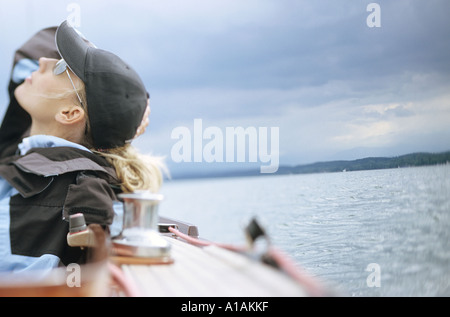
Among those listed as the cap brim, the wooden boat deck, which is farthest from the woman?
the wooden boat deck

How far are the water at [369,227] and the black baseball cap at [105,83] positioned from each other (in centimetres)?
49

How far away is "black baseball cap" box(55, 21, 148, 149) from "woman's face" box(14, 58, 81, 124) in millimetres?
82

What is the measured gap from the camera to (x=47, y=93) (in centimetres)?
141

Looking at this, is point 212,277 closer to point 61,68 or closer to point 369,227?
point 369,227

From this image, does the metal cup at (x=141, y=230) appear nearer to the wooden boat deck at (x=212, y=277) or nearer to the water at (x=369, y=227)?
the wooden boat deck at (x=212, y=277)

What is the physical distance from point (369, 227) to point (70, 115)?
95cm

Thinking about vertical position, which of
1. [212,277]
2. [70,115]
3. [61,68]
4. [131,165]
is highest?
[61,68]

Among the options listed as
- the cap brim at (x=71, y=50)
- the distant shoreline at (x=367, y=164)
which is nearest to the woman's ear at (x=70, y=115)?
the cap brim at (x=71, y=50)

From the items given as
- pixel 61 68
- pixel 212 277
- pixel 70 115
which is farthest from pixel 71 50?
pixel 212 277

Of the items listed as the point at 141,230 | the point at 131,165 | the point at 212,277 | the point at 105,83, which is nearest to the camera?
the point at 212,277

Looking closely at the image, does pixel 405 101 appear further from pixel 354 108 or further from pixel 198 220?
pixel 198 220

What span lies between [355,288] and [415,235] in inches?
5.9

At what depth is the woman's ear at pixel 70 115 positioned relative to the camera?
4.57 feet

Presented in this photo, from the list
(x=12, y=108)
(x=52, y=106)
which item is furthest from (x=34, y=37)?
(x=52, y=106)
